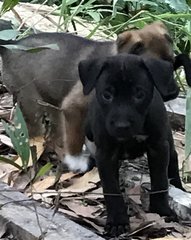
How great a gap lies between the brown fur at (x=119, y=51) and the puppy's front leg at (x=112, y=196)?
1365 mm

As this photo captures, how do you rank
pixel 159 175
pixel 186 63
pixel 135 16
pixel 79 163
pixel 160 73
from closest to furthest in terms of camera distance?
pixel 160 73 < pixel 159 175 < pixel 186 63 < pixel 79 163 < pixel 135 16

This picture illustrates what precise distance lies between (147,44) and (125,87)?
161cm

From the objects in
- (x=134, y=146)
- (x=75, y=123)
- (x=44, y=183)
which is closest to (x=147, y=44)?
(x=75, y=123)

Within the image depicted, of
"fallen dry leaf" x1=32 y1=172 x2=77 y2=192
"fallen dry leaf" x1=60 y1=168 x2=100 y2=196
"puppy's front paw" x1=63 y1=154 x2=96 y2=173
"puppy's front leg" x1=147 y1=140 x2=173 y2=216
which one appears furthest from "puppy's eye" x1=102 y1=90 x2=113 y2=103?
"puppy's front paw" x1=63 y1=154 x2=96 y2=173

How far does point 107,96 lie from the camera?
3.71 meters

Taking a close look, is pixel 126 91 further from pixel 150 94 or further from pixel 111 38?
pixel 111 38

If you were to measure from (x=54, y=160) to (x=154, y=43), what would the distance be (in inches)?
37.5

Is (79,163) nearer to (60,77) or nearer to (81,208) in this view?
(60,77)

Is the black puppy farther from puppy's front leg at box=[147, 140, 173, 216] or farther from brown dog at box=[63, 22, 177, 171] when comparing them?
brown dog at box=[63, 22, 177, 171]

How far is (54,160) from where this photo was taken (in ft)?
17.1

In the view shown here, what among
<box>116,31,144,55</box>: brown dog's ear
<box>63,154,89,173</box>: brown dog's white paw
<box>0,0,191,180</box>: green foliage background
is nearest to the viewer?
<box>63,154,89,173</box>: brown dog's white paw

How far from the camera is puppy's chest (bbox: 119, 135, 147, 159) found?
3941 millimetres

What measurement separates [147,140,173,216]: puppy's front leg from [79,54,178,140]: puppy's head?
22 cm

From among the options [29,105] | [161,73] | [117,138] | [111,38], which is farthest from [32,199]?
[111,38]
